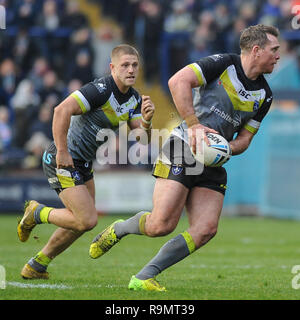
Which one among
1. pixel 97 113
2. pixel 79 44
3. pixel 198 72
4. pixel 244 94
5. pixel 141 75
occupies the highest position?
pixel 79 44

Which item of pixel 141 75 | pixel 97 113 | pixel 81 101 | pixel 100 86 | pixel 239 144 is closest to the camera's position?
pixel 239 144

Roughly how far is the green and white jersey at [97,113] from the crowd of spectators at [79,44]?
30.7ft

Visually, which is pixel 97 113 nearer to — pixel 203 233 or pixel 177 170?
pixel 177 170

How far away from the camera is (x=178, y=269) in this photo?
368 inches

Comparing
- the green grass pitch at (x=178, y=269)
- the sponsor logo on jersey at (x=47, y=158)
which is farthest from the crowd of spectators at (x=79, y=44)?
the sponsor logo on jersey at (x=47, y=158)

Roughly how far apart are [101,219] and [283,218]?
4.05m

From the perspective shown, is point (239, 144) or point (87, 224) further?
point (87, 224)

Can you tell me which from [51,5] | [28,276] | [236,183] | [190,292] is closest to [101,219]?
[236,183]

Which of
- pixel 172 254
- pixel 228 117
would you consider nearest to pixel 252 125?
pixel 228 117

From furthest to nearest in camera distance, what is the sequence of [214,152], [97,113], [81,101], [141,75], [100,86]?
[141,75] < [97,113] < [100,86] < [81,101] < [214,152]

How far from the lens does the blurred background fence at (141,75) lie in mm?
17406

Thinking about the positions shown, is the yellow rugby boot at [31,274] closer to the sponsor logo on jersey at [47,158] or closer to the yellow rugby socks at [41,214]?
the yellow rugby socks at [41,214]

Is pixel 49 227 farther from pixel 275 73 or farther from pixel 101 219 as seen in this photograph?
pixel 275 73

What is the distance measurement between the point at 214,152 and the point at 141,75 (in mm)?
15098
